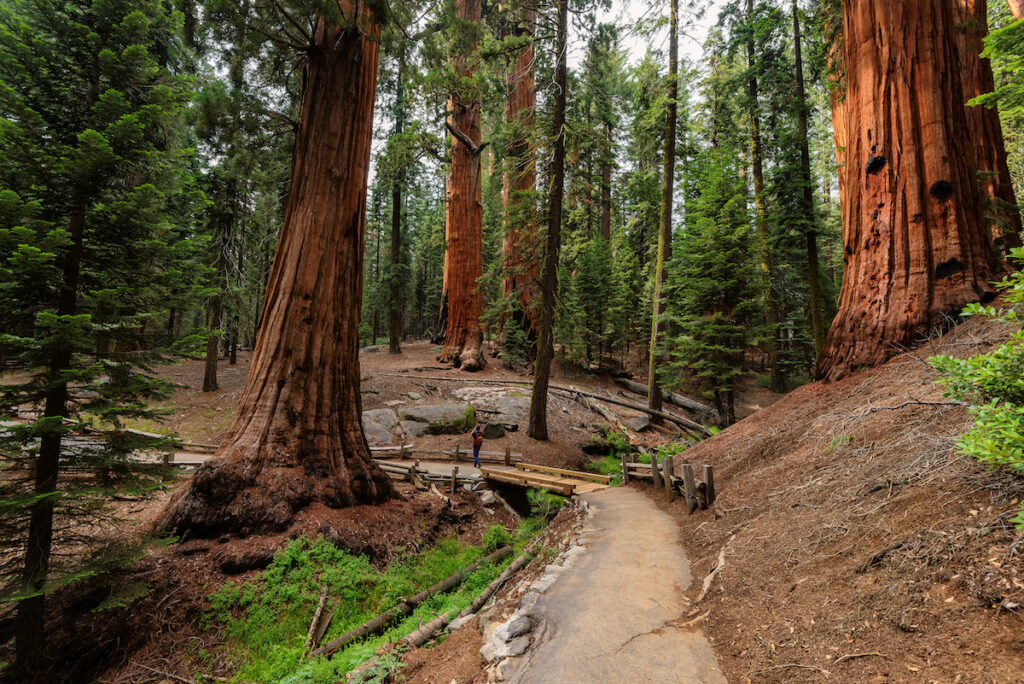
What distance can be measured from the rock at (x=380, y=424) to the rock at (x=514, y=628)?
1009cm

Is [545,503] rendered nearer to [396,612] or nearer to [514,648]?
[396,612]

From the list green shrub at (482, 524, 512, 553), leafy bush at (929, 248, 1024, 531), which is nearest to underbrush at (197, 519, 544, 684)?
green shrub at (482, 524, 512, 553)

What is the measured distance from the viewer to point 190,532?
5703mm

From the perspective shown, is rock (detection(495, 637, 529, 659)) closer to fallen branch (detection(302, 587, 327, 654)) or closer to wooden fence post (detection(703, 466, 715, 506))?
fallen branch (detection(302, 587, 327, 654))

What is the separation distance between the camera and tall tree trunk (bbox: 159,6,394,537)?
601 cm

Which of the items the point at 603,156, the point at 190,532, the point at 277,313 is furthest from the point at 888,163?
the point at 190,532

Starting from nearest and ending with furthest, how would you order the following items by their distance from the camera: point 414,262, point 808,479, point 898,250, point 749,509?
point 808,479, point 749,509, point 898,250, point 414,262

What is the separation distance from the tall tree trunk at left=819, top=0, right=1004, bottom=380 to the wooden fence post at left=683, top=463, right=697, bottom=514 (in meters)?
3.03

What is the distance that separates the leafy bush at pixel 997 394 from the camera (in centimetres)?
220

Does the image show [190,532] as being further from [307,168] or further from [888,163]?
[888,163]

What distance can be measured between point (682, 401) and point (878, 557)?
17746mm

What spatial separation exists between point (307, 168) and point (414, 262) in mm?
39896

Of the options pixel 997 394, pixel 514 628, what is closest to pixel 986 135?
pixel 997 394

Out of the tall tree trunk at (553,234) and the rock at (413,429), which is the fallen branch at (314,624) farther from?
the tall tree trunk at (553,234)
